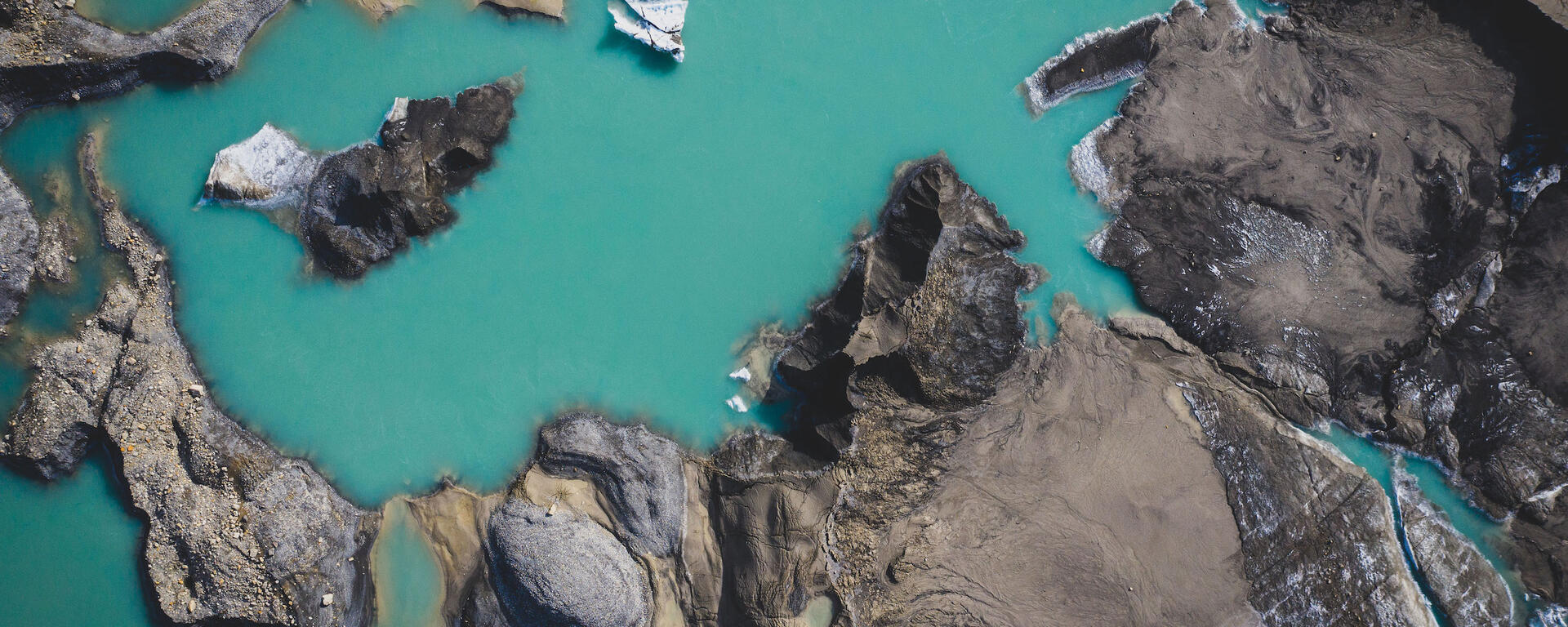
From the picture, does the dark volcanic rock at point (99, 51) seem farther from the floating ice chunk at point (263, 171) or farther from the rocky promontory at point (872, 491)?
the rocky promontory at point (872, 491)

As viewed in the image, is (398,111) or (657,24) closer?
(398,111)

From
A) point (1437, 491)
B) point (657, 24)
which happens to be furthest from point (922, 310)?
point (1437, 491)

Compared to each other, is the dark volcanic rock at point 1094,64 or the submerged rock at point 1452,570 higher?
the dark volcanic rock at point 1094,64

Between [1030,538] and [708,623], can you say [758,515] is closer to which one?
[708,623]

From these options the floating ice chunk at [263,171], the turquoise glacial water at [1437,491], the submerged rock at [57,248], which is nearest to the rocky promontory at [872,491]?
the turquoise glacial water at [1437,491]

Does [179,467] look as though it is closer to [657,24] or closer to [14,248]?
[14,248]

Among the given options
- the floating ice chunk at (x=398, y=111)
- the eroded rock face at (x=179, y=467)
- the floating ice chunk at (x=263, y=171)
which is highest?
the floating ice chunk at (x=398, y=111)
